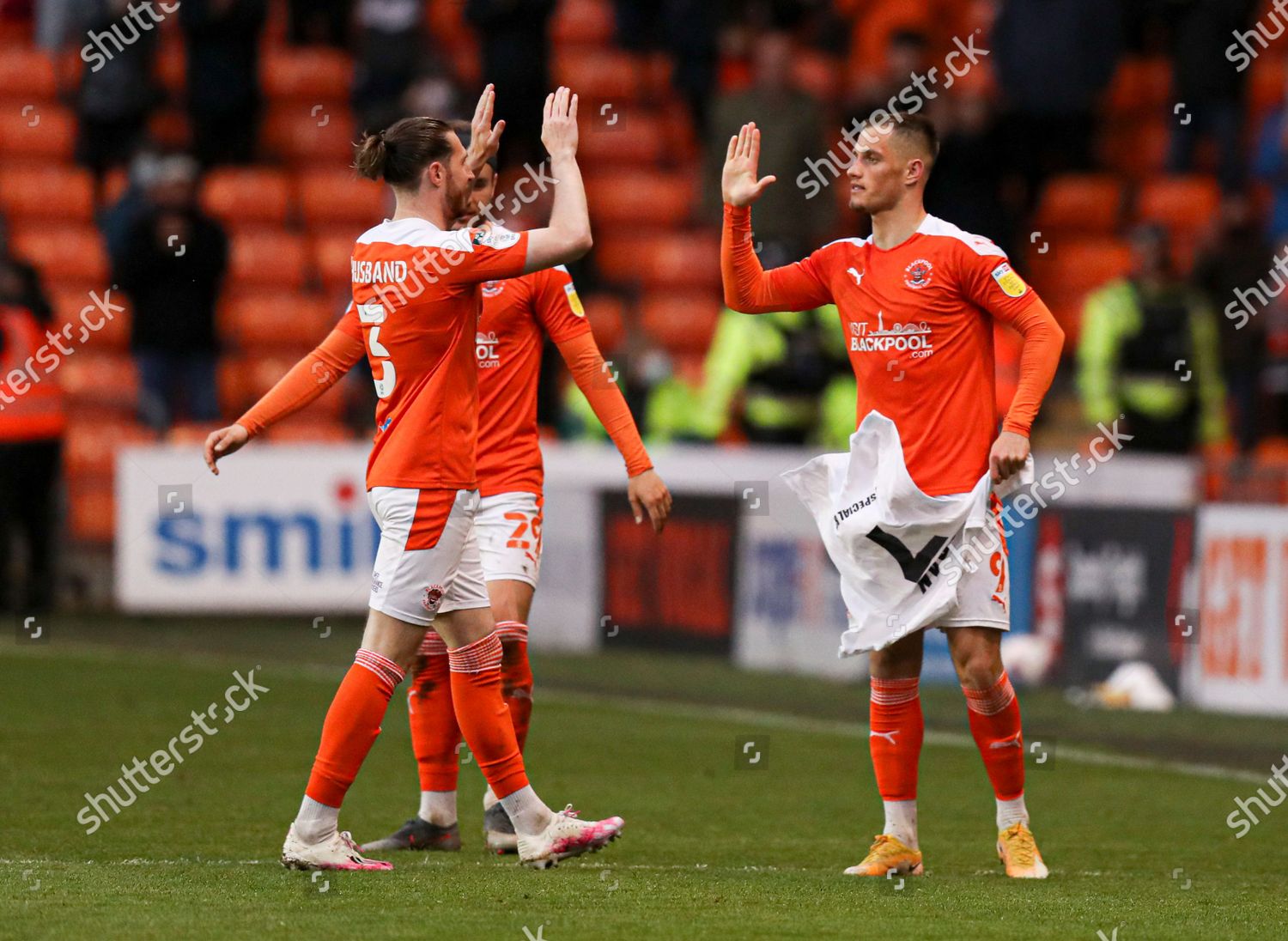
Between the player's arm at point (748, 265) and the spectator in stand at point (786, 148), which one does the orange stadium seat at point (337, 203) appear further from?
the player's arm at point (748, 265)

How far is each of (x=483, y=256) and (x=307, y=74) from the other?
14.1 m

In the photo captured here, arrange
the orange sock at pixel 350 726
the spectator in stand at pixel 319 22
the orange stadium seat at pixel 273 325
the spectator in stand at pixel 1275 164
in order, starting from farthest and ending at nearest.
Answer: the spectator in stand at pixel 319 22 < the orange stadium seat at pixel 273 325 < the spectator in stand at pixel 1275 164 < the orange sock at pixel 350 726

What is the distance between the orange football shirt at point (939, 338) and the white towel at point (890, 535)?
55mm

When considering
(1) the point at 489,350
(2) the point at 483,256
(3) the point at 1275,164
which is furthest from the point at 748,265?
(3) the point at 1275,164

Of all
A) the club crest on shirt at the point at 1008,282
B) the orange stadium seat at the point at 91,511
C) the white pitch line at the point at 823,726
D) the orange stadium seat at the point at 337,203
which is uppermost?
the orange stadium seat at the point at 337,203

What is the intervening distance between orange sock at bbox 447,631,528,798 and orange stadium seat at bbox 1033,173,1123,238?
12452 millimetres

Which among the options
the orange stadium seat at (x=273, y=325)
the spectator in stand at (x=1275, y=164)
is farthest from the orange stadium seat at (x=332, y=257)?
the spectator in stand at (x=1275, y=164)

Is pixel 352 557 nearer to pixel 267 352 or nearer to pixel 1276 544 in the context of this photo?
pixel 267 352

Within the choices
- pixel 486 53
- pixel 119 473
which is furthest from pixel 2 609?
pixel 486 53

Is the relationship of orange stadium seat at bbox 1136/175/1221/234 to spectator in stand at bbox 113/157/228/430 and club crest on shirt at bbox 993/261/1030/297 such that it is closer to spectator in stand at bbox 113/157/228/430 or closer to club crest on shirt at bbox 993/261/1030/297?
spectator in stand at bbox 113/157/228/430

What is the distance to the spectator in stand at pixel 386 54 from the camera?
18.4 metres

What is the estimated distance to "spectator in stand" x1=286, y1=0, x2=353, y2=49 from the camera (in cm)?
1980

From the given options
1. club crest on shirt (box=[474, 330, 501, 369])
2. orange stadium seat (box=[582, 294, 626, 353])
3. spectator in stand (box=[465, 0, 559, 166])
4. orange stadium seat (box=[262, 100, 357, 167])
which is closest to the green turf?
club crest on shirt (box=[474, 330, 501, 369])

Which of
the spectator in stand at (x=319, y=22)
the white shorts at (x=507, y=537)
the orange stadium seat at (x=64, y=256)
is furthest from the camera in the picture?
the spectator in stand at (x=319, y=22)
